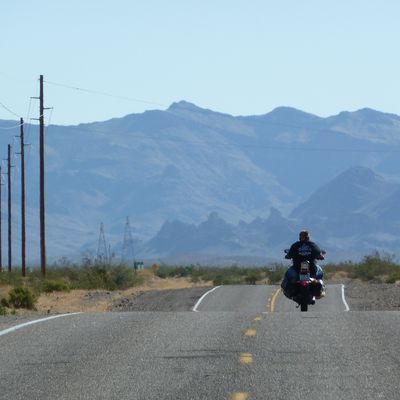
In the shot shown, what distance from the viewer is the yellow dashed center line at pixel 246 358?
44.1 ft

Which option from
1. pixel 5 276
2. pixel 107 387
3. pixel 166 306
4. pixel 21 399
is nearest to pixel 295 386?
pixel 107 387

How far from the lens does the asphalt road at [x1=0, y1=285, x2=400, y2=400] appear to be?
11484 millimetres

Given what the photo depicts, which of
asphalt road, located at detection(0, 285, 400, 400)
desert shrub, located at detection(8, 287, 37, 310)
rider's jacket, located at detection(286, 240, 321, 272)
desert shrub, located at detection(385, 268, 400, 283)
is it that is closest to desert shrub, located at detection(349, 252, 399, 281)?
desert shrub, located at detection(385, 268, 400, 283)

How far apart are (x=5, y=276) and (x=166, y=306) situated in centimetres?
2123

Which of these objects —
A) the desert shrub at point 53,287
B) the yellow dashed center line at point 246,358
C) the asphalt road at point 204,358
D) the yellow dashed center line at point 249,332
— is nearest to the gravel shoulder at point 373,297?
the desert shrub at point 53,287

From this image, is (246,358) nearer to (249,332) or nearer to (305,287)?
(249,332)

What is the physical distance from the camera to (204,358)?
13.9 metres

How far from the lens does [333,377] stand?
12.2 m

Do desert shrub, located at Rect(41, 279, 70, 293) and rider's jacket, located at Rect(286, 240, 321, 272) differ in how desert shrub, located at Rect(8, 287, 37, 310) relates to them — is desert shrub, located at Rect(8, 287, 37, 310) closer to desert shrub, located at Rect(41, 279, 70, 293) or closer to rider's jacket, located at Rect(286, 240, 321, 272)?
rider's jacket, located at Rect(286, 240, 321, 272)

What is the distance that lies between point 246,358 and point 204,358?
49 centimetres

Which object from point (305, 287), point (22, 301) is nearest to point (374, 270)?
point (22, 301)

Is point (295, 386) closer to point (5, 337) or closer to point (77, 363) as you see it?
point (77, 363)

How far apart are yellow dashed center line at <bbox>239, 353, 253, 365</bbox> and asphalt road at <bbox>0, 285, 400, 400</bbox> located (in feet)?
0.04

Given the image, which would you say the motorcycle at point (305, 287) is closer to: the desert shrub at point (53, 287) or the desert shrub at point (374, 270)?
the desert shrub at point (53, 287)
